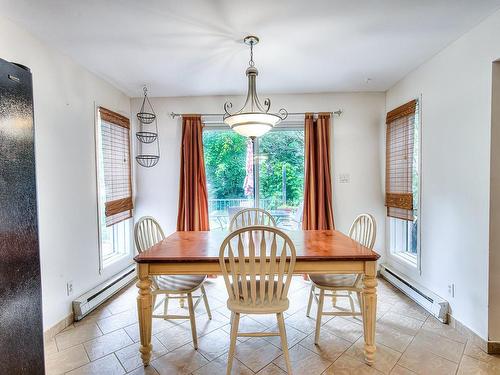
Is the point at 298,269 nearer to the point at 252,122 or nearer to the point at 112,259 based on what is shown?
the point at 252,122

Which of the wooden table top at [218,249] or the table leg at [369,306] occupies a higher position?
the wooden table top at [218,249]

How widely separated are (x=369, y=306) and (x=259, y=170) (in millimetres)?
2291

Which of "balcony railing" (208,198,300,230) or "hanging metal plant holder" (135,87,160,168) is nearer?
"hanging metal plant holder" (135,87,160,168)

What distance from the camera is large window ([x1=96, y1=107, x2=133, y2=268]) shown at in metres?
3.08

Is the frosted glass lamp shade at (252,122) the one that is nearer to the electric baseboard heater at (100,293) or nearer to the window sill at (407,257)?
the electric baseboard heater at (100,293)

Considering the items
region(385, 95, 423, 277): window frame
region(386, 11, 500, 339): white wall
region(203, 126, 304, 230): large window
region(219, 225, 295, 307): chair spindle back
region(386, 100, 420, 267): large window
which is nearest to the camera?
region(219, 225, 295, 307): chair spindle back

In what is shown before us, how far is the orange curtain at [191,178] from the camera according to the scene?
3.63 metres

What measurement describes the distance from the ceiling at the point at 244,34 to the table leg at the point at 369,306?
1688 mm

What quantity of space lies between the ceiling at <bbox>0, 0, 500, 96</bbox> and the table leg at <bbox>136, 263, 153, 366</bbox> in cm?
168

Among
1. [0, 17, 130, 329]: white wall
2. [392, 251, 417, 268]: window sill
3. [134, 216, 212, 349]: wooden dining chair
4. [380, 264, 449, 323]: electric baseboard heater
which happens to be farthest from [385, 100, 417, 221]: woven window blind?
[0, 17, 130, 329]: white wall

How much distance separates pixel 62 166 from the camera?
2.45 m

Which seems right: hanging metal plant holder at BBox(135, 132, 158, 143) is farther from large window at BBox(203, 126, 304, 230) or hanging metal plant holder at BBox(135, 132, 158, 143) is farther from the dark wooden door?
the dark wooden door

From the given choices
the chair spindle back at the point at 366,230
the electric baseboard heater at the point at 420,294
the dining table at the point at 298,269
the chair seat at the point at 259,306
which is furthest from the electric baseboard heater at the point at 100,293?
the electric baseboard heater at the point at 420,294

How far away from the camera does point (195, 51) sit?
2.44 metres
